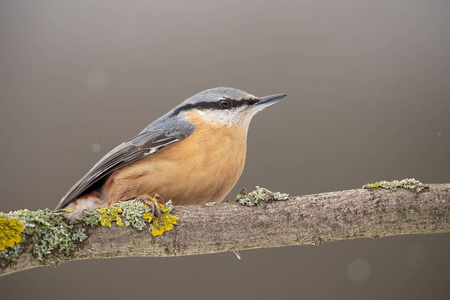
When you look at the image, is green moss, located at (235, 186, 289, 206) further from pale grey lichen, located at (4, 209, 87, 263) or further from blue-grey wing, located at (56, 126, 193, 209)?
pale grey lichen, located at (4, 209, 87, 263)

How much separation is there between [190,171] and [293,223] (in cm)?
64

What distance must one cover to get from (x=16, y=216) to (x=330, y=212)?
4.90ft

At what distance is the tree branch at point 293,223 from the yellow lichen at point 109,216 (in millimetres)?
27

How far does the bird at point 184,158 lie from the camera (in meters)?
2.43

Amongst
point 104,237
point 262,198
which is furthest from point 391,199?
point 104,237

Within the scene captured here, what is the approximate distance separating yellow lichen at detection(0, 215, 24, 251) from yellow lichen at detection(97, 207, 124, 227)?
357 mm

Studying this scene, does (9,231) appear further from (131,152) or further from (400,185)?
(400,185)

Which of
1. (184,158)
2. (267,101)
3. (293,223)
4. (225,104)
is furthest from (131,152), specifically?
(293,223)

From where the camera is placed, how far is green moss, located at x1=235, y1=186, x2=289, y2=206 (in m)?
2.27

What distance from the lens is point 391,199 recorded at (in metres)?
2.27

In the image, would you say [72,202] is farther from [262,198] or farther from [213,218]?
[262,198]

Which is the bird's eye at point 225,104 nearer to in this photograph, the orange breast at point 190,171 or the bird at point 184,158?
the bird at point 184,158

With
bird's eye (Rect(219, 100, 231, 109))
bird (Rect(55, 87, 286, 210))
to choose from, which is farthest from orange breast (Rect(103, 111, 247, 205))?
bird's eye (Rect(219, 100, 231, 109))

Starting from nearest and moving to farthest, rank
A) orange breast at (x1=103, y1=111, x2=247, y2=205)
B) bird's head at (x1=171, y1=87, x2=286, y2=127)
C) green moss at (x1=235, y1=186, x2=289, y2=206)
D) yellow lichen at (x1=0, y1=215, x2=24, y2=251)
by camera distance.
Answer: yellow lichen at (x1=0, y1=215, x2=24, y2=251) < green moss at (x1=235, y1=186, x2=289, y2=206) < orange breast at (x1=103, y1=111, x2=247, y2=205) < bird's head at (x1=171, y1=87, x2=286, y2=127)
